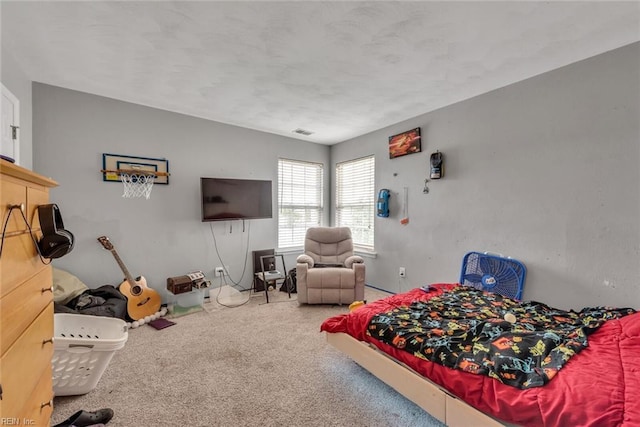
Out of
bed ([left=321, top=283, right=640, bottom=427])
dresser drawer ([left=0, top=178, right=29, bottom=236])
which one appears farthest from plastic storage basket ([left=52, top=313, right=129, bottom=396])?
bed ([left=321, top=283, right=640, bottom=427])

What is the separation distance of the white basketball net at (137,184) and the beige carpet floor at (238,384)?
1532 mm

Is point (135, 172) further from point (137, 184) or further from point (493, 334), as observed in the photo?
point (493, 334)

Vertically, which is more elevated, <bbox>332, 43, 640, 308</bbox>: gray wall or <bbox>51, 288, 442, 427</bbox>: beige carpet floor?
<bbox>332, 43, 640, 308</bbox>: gray wall

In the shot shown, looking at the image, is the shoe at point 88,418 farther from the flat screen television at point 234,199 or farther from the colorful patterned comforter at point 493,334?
the flat screen television at point 234,199

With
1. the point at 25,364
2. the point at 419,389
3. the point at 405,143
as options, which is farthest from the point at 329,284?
the point at 25,364

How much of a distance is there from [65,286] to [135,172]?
1369 millimetres

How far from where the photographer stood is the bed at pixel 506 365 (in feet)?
3.59

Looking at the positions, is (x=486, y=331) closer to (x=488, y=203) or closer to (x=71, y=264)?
(x=488, y=203)

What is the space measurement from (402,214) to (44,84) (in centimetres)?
432

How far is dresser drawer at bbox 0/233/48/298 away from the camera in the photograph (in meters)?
0.78

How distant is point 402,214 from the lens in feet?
12.4

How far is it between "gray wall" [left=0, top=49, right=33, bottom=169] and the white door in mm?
79

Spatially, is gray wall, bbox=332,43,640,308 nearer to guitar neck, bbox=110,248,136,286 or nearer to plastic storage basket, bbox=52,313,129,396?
plastic storage basket, bbox=52,313,129,396

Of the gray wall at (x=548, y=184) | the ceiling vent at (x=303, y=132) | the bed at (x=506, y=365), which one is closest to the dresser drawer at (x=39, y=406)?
the bed at (x=506, y=365)
